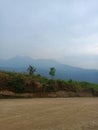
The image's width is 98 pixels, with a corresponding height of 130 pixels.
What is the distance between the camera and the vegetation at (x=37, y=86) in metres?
22.4

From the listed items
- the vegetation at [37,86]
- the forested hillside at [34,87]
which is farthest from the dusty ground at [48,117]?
the vegetation at [37,86]

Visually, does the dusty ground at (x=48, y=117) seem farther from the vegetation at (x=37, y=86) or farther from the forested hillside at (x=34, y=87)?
the vegetation at (x=37, y=86)

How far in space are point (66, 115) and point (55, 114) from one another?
62 centimetres

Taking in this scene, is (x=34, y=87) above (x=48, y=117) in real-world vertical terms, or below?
above

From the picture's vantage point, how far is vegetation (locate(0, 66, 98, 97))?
22.4m

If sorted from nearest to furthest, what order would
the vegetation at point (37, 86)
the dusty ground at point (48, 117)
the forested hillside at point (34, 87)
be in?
the dusty ground at point (48, 117) < the forested hillside at point (34, 87) < the vegetation at point (37, 86)

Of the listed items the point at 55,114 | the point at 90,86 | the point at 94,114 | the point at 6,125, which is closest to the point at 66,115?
the point at 55,114

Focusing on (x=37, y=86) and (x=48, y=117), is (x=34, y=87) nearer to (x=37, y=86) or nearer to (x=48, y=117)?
(x=37, y=86)

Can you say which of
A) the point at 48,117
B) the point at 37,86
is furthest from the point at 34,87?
the point at 48,117

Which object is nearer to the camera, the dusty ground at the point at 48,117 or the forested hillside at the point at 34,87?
the dusty ground at the point at 48,117

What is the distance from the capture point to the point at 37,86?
2338cm

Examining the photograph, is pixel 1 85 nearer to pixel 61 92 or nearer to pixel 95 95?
pixel 61 92

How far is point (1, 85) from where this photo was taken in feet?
72.4

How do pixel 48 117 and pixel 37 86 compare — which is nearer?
pixel 48 117
